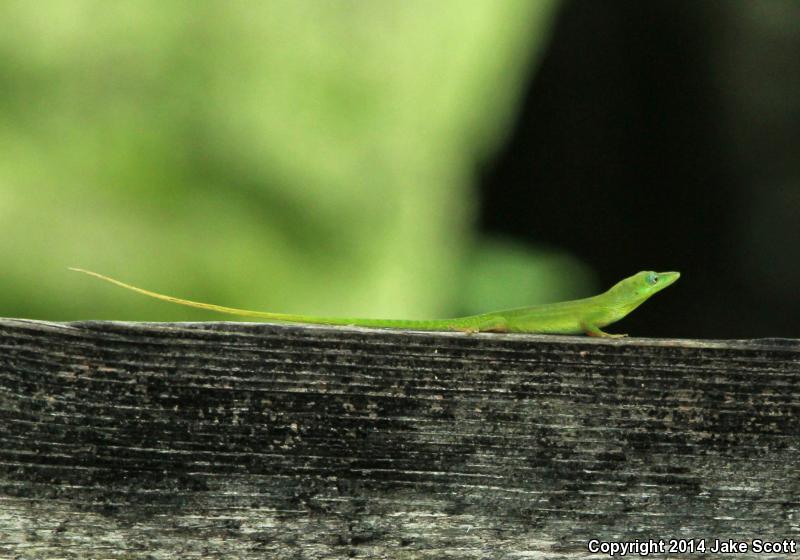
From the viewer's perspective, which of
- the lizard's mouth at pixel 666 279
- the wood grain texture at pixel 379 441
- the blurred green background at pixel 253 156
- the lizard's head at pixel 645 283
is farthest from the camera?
the lizard's mouth at pixel 666 279

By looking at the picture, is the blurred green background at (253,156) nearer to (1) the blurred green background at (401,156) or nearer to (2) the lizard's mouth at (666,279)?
(1) the blurred green background at (401,156)

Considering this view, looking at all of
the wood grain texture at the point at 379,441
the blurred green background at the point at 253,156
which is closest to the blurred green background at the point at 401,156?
the blurred green background at the point at 253,156

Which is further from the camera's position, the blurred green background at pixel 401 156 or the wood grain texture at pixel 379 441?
the blurred green background at pixel 401 156

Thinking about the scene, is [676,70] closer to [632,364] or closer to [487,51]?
[487,51]

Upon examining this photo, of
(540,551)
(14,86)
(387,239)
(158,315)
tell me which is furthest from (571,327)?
(14,86)

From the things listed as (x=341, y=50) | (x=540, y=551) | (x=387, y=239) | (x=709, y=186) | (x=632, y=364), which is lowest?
(x=540, y=551)
